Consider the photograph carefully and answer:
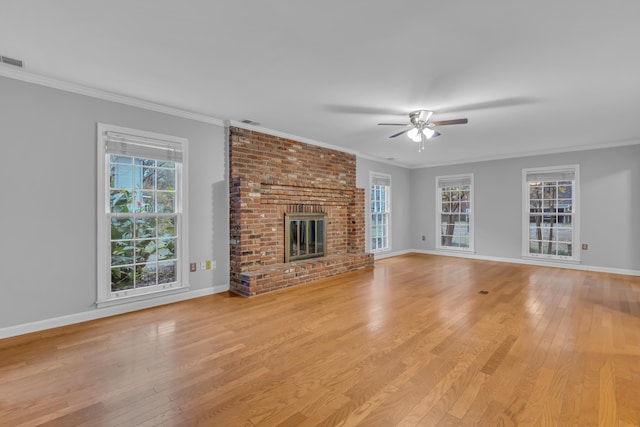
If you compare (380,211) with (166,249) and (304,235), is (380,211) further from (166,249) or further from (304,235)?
(166,249)

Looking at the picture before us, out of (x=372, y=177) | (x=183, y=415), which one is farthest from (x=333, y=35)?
(x=372, y=177)

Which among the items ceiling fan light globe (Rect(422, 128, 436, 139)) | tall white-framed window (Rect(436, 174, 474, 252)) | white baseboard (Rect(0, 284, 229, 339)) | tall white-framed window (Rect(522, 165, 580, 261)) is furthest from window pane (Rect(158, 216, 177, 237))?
tall white-framed window (Rect(522, 165, 580, 261))

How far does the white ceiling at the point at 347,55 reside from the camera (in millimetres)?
1940

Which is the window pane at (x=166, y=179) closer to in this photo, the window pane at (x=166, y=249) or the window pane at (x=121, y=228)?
the window pane at (x=121, y=228)

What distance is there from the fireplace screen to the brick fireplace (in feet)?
0.29

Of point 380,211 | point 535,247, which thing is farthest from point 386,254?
point 535,247

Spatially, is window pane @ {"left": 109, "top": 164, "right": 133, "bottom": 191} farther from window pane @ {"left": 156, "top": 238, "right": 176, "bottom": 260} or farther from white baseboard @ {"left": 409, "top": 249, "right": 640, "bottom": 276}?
white baseboard @ {"left": 409, "top": 249, "right": 640, "bottom": 276}

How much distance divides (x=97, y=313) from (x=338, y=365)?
274 centimetres

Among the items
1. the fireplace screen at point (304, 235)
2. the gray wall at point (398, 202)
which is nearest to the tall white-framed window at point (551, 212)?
the gray wall at point (398, 202)

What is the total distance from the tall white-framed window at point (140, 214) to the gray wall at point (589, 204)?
21.2 ft

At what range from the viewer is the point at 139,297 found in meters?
3.60

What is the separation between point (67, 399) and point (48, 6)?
2479 millimetres

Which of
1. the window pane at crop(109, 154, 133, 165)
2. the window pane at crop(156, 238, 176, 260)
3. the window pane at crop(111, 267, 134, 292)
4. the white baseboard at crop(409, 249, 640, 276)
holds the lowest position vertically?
the white baseboard at crop(409, 249, 640, 276)

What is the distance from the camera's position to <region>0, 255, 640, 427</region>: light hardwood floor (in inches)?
70.6
